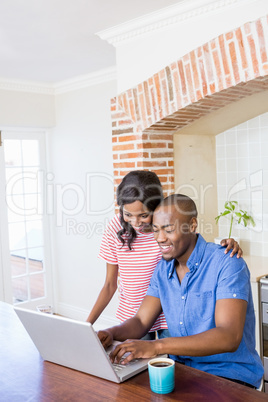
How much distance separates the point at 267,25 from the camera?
2.56m

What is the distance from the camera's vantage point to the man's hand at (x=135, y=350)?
5.11 feet

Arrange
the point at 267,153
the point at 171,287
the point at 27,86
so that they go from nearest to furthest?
the point at 171,287, the point at 267,153, the point at 27,86

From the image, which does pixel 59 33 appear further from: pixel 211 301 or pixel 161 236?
pixel 211 301

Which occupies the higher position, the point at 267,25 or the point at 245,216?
the point at 267,25

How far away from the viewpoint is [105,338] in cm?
175

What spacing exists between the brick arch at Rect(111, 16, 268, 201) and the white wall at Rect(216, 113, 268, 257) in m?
0.63

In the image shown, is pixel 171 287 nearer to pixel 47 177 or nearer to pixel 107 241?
pixel 107 241

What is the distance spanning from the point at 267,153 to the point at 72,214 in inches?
97.0

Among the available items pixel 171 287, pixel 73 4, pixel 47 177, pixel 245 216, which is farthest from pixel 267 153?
pixel 47 177

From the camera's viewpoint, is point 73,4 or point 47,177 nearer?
point 73,4

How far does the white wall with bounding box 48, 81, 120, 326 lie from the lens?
16.0ft

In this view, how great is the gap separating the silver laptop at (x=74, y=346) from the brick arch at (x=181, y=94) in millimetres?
1818

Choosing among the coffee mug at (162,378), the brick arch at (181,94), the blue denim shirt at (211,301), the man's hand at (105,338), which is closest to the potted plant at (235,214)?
the brick arch at (181,94)

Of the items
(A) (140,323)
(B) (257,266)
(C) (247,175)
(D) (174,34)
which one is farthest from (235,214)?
(A) (140,323)
